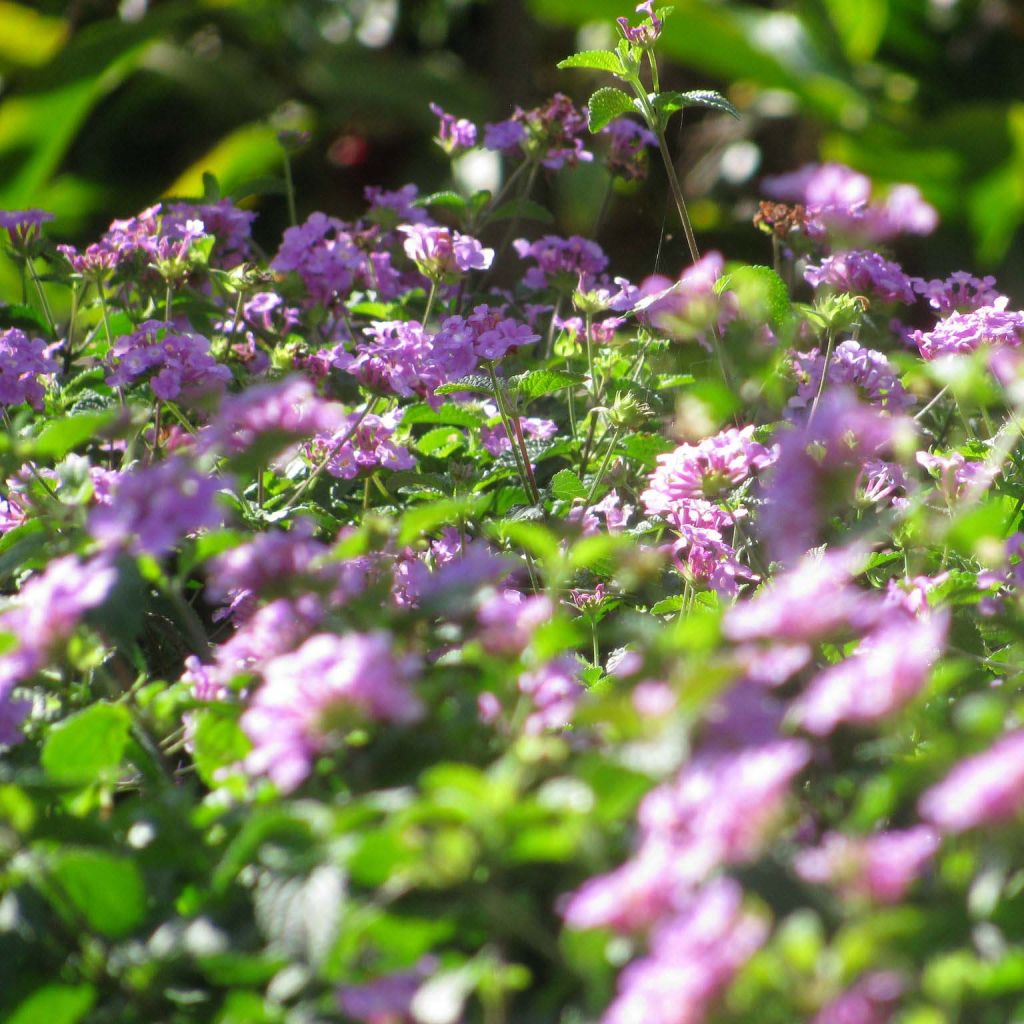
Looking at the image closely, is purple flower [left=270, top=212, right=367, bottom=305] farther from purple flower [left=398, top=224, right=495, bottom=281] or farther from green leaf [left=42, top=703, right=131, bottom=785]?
green leaf [left=42, top=703, right=131, bottom=785]

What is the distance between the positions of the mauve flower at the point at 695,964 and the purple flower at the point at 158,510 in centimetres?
27

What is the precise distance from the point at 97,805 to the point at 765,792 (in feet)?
1.19

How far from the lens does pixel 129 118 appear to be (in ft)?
14.2

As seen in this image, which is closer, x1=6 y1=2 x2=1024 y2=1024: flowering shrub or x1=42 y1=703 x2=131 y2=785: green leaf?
x1=6 y1=2 x2=1024 y2=1024: flowering shrub

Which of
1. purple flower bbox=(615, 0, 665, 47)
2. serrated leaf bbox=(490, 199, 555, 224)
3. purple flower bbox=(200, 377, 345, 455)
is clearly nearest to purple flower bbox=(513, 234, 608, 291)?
serrated leaf bbox=(490, 199, 555, 224)

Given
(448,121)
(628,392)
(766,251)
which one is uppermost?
(448,121)

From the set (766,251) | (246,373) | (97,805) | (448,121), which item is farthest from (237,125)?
(97,805)

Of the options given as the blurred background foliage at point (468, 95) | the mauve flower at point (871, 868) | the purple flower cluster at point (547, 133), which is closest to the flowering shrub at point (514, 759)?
the mauve flower at point (871, 868)

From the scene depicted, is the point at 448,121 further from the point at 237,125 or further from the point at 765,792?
the point at 237,125

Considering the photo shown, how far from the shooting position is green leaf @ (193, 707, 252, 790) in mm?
657

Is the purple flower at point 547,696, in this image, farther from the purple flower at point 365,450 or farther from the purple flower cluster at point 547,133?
the purple flower cluster at point 547,133

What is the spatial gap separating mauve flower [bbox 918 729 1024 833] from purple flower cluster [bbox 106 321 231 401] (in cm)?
66

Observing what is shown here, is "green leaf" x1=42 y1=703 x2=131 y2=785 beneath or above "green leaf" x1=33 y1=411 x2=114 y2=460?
beneath

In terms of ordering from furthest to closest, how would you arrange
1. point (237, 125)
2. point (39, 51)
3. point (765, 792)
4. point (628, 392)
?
point (237, 125) → point (39, 51) → point (628, 392) → point (765, 792)
